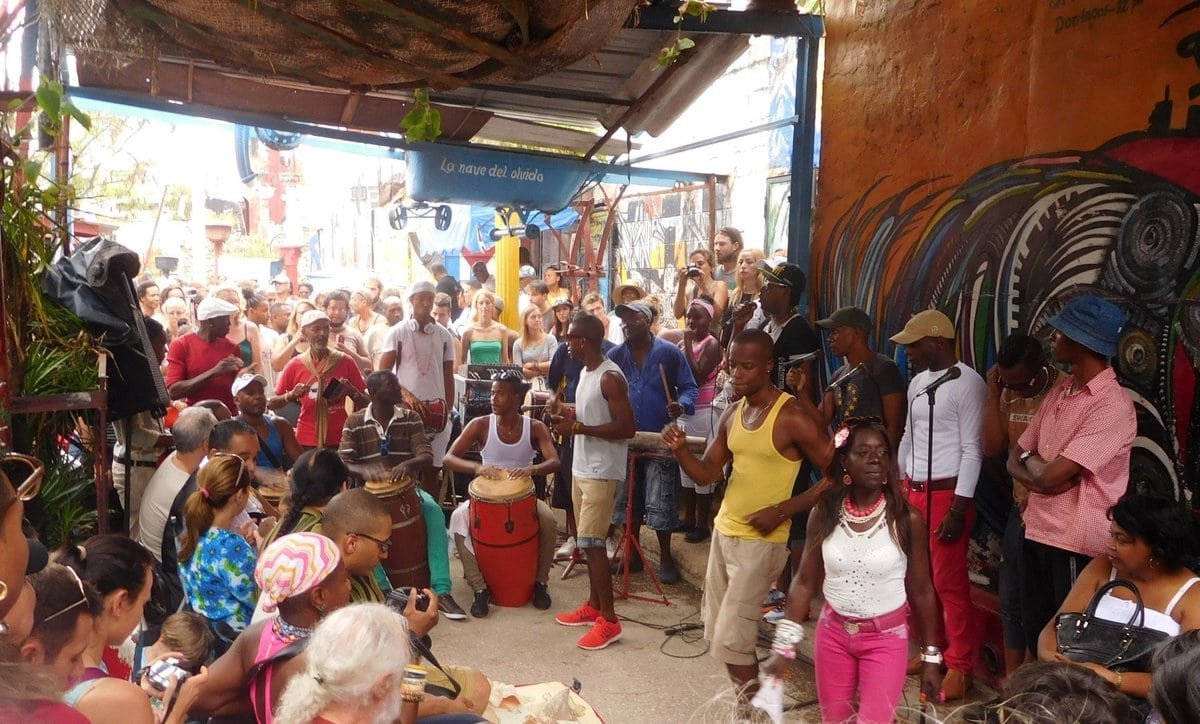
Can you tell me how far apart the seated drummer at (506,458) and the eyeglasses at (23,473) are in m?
3.33

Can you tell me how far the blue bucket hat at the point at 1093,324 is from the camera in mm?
3875

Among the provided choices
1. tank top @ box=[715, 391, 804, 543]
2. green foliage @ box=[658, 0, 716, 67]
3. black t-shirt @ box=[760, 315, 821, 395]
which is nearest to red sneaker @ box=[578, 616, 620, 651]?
tank top @ box=[715, 391, 804, 543]

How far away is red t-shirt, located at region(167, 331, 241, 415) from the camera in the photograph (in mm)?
6777

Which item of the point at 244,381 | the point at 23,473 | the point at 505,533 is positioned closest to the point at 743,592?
the point at 505,533

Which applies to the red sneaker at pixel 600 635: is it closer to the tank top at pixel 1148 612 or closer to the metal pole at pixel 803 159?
the metal pole at pixel 803 159

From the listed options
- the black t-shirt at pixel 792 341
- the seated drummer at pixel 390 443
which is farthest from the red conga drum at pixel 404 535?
the black t-shirt at pixel 792 341

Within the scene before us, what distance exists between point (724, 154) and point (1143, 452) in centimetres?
1047

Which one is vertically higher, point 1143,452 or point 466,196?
point 466,196

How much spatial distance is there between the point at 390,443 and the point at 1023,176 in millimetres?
4232

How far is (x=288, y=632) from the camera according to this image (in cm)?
294

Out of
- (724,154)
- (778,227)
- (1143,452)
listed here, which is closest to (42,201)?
(1143,452)

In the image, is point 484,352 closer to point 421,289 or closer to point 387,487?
point 421,289

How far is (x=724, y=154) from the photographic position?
14.0 meters

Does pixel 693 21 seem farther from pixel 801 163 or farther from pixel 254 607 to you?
pixel 254 607
